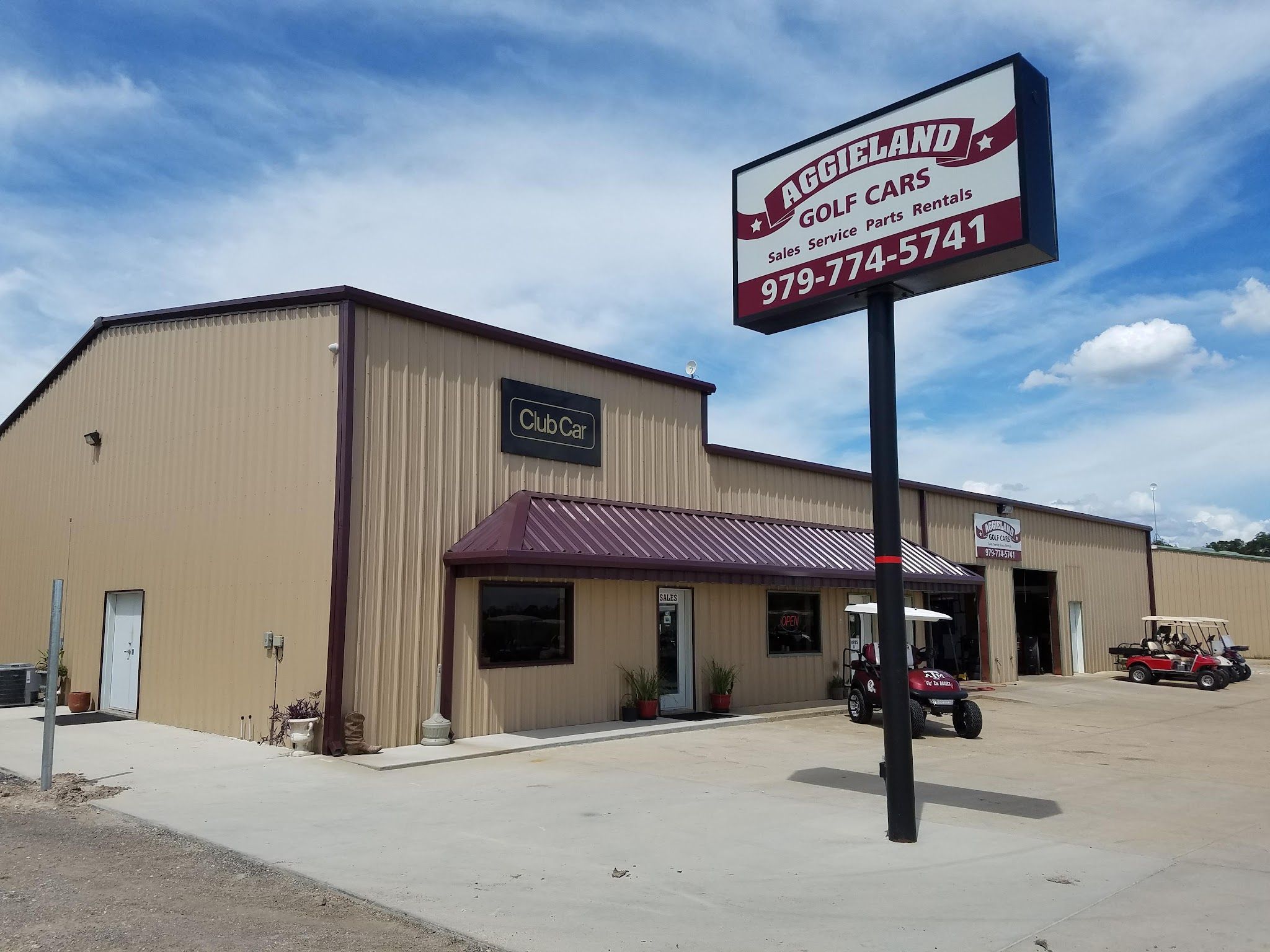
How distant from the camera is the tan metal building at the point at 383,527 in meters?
13.7

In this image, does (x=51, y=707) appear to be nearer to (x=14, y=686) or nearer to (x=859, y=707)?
(x=14, y=686)

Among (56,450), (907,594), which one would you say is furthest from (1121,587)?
(56,450)

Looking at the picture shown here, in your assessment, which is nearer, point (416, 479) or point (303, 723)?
point (303, 723)

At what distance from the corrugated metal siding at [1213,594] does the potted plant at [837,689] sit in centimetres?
2052

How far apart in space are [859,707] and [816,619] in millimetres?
3924

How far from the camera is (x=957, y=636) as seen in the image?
26.6 m

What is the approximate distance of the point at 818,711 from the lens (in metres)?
18.5

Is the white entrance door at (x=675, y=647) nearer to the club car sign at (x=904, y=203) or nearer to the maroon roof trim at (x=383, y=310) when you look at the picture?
the maroon roof trim at (x=383, y=310)

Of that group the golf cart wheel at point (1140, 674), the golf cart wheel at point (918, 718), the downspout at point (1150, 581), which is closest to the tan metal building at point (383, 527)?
the golf cart wheel at point (918, 718)

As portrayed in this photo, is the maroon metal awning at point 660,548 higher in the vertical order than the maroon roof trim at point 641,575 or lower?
higher

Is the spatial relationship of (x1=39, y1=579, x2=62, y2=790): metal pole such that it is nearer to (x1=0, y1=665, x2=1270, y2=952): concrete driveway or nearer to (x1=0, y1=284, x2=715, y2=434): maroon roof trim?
(x1=0, y1=665, x2=1270, y2=952): concrete driveway

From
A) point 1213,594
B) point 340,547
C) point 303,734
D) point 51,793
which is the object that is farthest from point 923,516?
point 51,793

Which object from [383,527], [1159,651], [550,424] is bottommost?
[1159,651]

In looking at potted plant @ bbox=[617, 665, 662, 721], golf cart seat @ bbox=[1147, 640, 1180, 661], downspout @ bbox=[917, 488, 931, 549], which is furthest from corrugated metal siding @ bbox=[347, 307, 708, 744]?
golf cart seat @ bbox=[1147, 640, 1180, 661]
